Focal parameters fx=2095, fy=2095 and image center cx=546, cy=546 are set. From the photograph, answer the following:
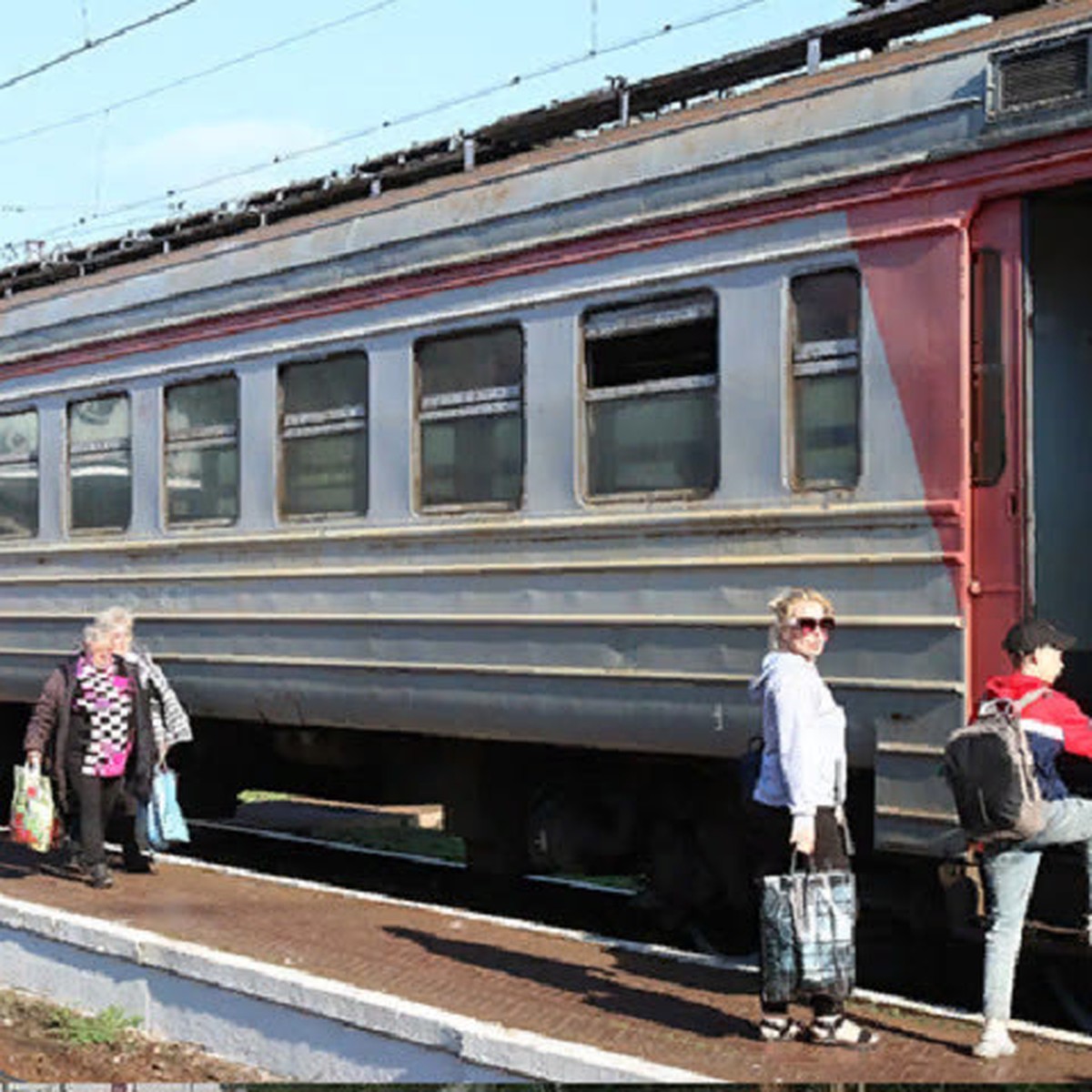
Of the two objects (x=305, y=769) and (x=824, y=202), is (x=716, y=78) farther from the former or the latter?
(x=305, y=769)

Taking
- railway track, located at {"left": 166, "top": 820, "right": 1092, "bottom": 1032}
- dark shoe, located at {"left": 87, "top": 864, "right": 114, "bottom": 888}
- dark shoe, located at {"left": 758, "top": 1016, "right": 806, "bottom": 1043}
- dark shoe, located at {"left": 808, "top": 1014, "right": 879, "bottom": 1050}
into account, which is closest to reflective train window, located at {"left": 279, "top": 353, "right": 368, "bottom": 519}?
dark shoe, located at {"left": 87, "top": 864, "right": 114, "bottom": 888}

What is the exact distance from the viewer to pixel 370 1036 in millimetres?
7367

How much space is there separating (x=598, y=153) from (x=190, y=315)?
331 cm

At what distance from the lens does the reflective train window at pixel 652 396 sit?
8.68 meters

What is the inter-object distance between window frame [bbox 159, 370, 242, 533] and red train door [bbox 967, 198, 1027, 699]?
189 inches

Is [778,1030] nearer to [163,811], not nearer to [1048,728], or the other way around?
[1048,728]

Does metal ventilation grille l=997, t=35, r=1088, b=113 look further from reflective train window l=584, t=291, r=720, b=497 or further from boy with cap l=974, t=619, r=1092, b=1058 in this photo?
boy with cap l=974, t=619, r=1092, b=1058

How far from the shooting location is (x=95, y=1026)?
853 centimetres

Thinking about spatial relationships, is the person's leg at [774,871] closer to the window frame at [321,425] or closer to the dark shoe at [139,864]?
the window frame at [321,425]

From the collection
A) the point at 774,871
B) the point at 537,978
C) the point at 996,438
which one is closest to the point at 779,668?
the point at 774,871

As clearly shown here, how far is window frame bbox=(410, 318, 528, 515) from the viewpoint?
31.1 feet

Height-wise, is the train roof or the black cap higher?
the train roof

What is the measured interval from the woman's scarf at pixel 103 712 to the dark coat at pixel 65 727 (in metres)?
0.04

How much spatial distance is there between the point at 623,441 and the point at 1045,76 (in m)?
2.45
